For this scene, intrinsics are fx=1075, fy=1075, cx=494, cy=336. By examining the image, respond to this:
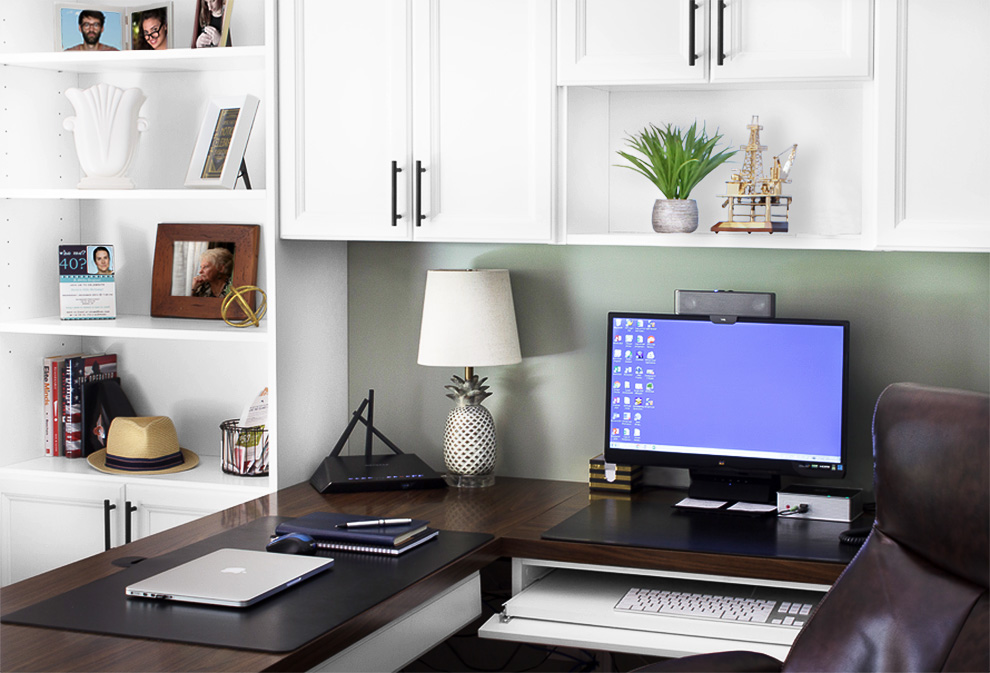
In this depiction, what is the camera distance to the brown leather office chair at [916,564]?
154 cm

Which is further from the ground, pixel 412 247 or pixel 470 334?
pixel 412 247

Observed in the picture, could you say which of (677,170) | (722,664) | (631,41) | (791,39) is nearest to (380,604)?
(722,664)

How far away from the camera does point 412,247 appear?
2926 millimetres

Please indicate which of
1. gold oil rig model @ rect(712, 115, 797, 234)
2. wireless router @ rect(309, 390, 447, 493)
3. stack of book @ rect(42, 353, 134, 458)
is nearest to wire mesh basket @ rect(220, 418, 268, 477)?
wireless router @ rect(309, 390, 447, 493)

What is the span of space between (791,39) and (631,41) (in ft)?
1.12

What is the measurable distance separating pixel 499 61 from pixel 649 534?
3.66 feet

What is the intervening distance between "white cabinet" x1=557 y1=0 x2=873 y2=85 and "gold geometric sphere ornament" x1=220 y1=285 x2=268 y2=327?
1040 millimetres

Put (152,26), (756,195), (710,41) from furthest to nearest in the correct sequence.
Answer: (152,26) < (756,195) < (710,41)

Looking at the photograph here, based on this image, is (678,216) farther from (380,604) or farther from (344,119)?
(380,604)

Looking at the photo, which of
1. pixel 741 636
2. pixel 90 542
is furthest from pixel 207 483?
pixel 741 636

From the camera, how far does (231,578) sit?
1.86m

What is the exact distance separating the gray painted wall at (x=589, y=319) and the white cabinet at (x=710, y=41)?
0.48 m

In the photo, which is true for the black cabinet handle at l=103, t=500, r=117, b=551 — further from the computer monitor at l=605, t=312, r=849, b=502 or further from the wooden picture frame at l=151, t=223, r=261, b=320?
the computer monitor at l=605, t=312, r=849, b=502

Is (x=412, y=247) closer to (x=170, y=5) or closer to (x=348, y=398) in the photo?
(x=348, y=398)
